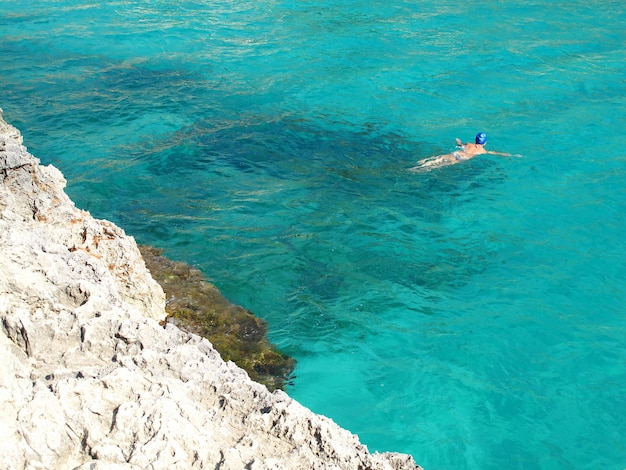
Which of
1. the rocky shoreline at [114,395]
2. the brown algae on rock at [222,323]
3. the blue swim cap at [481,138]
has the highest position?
the rocky shoreline at [114,395]

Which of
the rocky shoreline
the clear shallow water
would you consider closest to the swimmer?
the clear shallow water

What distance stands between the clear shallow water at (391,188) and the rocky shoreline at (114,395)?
2643 mm

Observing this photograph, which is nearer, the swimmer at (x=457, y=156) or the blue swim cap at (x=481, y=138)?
the blue swim cap at (x=481, y=138)

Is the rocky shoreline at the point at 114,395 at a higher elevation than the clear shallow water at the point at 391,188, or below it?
higher

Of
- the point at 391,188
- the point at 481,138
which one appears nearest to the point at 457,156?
the point at 481,138

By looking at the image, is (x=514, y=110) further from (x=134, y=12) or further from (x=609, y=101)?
(x=134, y=12)

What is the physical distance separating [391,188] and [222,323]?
15.9 feet

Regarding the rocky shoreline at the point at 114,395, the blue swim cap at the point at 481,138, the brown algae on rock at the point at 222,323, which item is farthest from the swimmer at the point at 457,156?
the rocky shoreline at the point at 114,395

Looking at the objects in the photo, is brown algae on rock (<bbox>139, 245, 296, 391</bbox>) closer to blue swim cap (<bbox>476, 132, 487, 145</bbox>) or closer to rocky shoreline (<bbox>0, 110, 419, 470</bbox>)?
rocky shoreline (<bbox>0, 110, 419, 470</bbox>)

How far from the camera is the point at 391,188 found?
11414 mm

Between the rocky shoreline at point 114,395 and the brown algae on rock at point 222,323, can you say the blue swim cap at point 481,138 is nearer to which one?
the brown algae on rock at point 222,323

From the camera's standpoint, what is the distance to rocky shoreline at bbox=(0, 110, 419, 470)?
357 cm

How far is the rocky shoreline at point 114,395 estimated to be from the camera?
357 centimetres

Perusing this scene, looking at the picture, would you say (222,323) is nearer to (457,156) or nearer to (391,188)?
(391,188)
